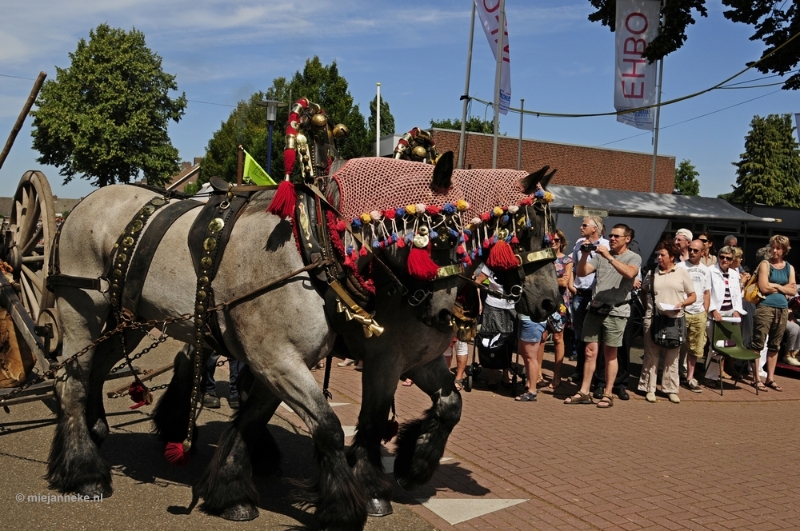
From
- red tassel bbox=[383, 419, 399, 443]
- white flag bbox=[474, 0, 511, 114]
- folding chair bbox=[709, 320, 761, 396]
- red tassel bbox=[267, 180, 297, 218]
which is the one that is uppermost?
white flag bbox=[474, 0, 511, 114]

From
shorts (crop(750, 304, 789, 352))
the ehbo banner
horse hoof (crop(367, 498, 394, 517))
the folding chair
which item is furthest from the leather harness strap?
the ehbo banner

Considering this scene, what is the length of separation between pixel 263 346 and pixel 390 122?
4138cm

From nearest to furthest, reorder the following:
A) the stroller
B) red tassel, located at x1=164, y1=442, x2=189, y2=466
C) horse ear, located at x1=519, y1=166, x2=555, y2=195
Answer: horse ear, located at x1=519, y1=166, x2=555, y2=195 → red tassel, located at x1=164, y1=442, x2=189, y2=466 → the stroller

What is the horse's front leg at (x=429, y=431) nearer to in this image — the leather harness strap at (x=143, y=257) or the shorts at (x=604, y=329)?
the leather harness strap at (x=143, y=257)

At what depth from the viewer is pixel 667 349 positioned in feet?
29.2

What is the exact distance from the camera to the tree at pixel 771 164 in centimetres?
4816

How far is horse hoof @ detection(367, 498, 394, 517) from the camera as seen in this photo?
14.8 feet

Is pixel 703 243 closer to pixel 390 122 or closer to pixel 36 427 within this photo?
Answer: pixel 36 427

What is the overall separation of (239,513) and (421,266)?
183 centimetres

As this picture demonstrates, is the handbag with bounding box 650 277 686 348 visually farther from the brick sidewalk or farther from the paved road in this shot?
the paved road

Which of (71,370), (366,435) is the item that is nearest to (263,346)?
(366,435)

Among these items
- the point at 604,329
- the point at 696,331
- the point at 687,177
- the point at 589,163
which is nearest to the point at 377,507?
the point at 604,329

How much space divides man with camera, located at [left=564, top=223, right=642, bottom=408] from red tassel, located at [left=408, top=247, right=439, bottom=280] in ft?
15.6

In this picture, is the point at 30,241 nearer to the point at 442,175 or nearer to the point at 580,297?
the point at 442,175
